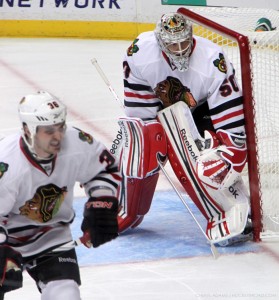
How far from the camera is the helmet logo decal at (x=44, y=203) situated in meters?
3.57

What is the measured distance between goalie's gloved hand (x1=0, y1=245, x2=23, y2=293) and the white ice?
923 mm

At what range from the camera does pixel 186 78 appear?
4.92 meters

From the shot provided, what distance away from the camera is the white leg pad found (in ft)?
11.5

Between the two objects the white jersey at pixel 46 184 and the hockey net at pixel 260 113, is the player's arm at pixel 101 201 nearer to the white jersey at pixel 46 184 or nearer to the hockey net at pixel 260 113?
the white jersey at pixel 46 184

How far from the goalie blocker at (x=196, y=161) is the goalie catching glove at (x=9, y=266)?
61.9 inches

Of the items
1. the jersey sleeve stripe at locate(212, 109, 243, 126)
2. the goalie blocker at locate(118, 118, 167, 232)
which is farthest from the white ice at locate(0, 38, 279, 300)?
the jersey sleeve stripe at locate(212, 109, 243, 126)

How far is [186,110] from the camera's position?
500 centimetres

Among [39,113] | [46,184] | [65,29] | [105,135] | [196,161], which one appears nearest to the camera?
[39,113]

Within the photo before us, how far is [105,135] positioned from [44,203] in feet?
10.6

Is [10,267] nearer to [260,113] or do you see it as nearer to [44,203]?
[44,203]

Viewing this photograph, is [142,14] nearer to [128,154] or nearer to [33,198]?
[128,154]

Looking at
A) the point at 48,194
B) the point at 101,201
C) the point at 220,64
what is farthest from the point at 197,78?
the point at 48,194

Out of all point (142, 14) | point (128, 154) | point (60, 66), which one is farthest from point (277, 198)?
point (142, 14)

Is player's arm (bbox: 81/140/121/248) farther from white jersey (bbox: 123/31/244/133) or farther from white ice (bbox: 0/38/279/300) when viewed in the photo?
white jersey (bbox: 123/31/244/133)
